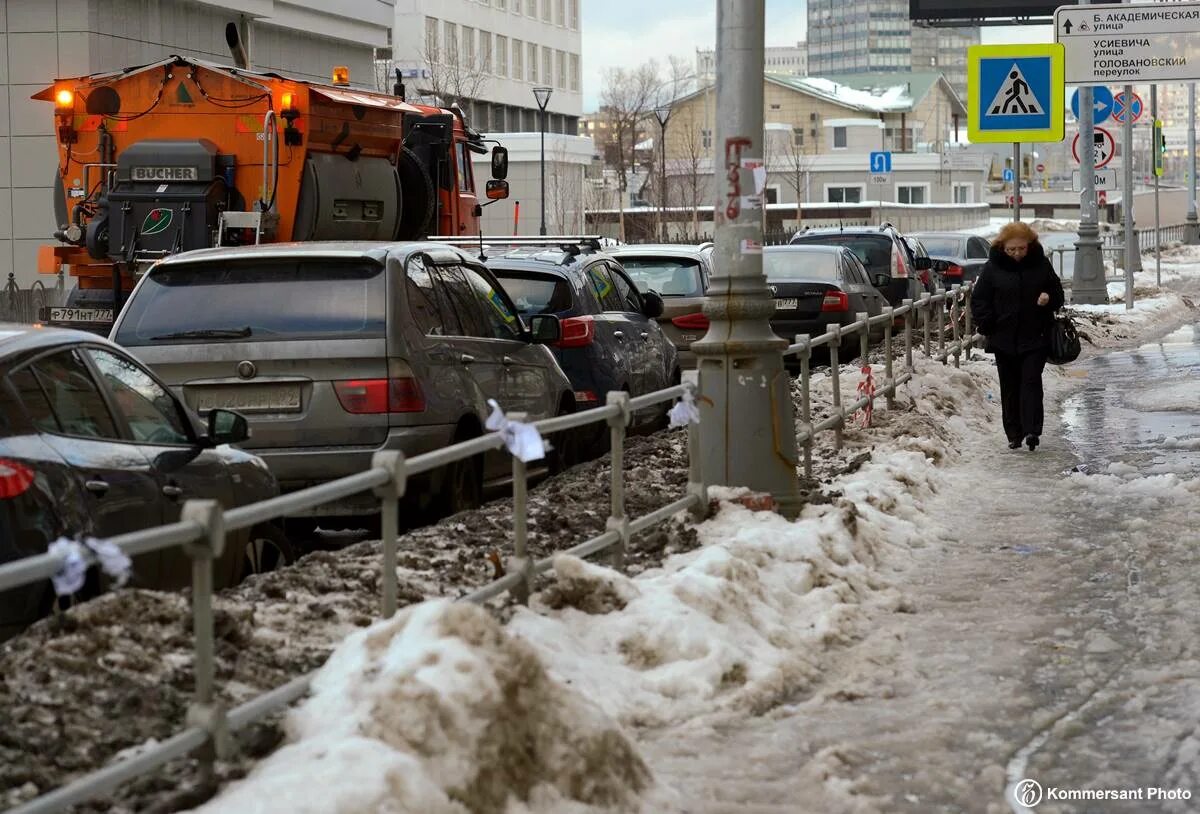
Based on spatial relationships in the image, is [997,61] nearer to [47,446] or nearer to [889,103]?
[47,446]

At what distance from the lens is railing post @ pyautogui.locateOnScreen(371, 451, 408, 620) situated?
560 cm

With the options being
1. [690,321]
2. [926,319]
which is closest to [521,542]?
[926,319]

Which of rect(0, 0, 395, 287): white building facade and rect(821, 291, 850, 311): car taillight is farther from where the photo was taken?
rect(0, 0, 395, 287): white building facade

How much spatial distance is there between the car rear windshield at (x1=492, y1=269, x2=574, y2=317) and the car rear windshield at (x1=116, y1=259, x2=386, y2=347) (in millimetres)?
3926

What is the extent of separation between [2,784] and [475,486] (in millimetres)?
5372

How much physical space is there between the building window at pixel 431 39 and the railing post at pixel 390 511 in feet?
215

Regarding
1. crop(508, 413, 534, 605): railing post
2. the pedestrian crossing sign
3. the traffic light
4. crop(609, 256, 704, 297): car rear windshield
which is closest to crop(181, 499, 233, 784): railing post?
crop(508, 413, 534, 605): railing post

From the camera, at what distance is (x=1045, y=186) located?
13862 cm

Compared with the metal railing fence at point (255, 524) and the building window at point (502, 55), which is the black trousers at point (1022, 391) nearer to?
the metal railing fence at point (255, 524)

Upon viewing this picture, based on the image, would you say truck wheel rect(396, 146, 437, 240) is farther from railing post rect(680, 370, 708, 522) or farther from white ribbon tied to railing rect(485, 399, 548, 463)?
white ribbon tied to railing rect(485, 399, 548, 463)

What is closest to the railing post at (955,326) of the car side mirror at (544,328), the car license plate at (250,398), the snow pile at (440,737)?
the car side mirror at (544,328)

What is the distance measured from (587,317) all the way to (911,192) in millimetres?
89139

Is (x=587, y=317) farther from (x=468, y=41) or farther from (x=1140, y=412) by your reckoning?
(x=468, y=41)

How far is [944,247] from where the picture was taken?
1428 inches
